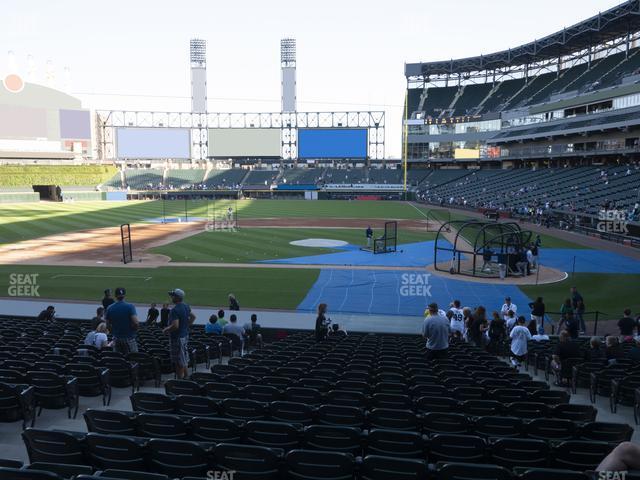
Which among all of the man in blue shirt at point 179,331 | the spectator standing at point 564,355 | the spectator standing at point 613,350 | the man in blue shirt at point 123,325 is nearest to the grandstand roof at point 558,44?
the spectator standing at point 613,350

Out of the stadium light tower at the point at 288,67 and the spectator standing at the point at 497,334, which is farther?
the stadium light tower at the point at 288,67

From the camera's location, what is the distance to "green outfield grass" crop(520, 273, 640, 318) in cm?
2425

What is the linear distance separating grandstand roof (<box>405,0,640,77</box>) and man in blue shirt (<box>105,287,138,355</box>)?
72221 millimetres

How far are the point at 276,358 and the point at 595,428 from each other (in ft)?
23.5

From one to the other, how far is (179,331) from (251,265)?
22707 millimetres

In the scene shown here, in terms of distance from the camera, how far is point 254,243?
4234 cm

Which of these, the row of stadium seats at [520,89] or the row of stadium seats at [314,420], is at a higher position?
the row of stadium seats at [520,89]

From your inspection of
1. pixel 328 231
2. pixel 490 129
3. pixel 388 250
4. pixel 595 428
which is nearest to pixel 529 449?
pixel 595 428

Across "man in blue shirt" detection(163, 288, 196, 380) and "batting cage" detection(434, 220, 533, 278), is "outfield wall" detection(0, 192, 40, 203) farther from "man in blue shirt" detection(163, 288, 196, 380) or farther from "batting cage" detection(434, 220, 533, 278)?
"man in blue shirt" detection(163, 288, 196, 380)

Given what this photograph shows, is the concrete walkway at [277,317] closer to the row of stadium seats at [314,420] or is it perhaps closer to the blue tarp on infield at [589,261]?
the row of stadium seats at [314,420]

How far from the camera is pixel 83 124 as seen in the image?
358 feet

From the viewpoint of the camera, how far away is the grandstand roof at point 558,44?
6719 cm

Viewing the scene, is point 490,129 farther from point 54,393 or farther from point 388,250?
point 54,393

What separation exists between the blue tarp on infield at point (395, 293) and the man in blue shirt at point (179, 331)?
1258 centimetres
